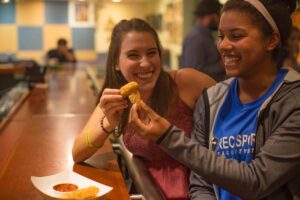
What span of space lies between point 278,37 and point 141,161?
2.42ft

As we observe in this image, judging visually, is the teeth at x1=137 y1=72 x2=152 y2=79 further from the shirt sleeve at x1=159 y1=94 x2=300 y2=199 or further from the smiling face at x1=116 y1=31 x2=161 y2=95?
the shirt sleeve at x1=159 y1=94 x2=300 y2=199

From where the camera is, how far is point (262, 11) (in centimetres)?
110

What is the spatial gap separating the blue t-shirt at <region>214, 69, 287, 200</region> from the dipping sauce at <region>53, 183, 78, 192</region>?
1.49ft

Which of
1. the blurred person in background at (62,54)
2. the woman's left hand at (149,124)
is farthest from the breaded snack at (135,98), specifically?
the blurred person in background at (62,54)

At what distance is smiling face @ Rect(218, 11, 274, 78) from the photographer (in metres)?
1.11

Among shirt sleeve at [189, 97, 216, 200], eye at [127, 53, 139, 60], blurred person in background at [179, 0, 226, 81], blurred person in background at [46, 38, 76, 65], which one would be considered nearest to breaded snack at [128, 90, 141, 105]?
shirt sleeve at [189, 97, 216, 200]

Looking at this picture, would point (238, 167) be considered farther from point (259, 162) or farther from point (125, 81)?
point (125, 81)

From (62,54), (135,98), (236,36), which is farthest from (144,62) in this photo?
(62,54)

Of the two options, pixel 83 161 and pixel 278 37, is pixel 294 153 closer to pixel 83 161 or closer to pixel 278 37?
pixel 278 37

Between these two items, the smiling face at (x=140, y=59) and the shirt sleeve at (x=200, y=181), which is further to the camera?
the smiling face at (x=140, y=59)

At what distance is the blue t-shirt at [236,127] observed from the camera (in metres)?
1.15

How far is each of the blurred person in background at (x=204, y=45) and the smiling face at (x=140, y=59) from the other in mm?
1530

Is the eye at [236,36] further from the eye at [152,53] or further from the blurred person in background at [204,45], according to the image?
the blurred person in background at [204,45]

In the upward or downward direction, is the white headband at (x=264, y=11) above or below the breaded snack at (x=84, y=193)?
above
